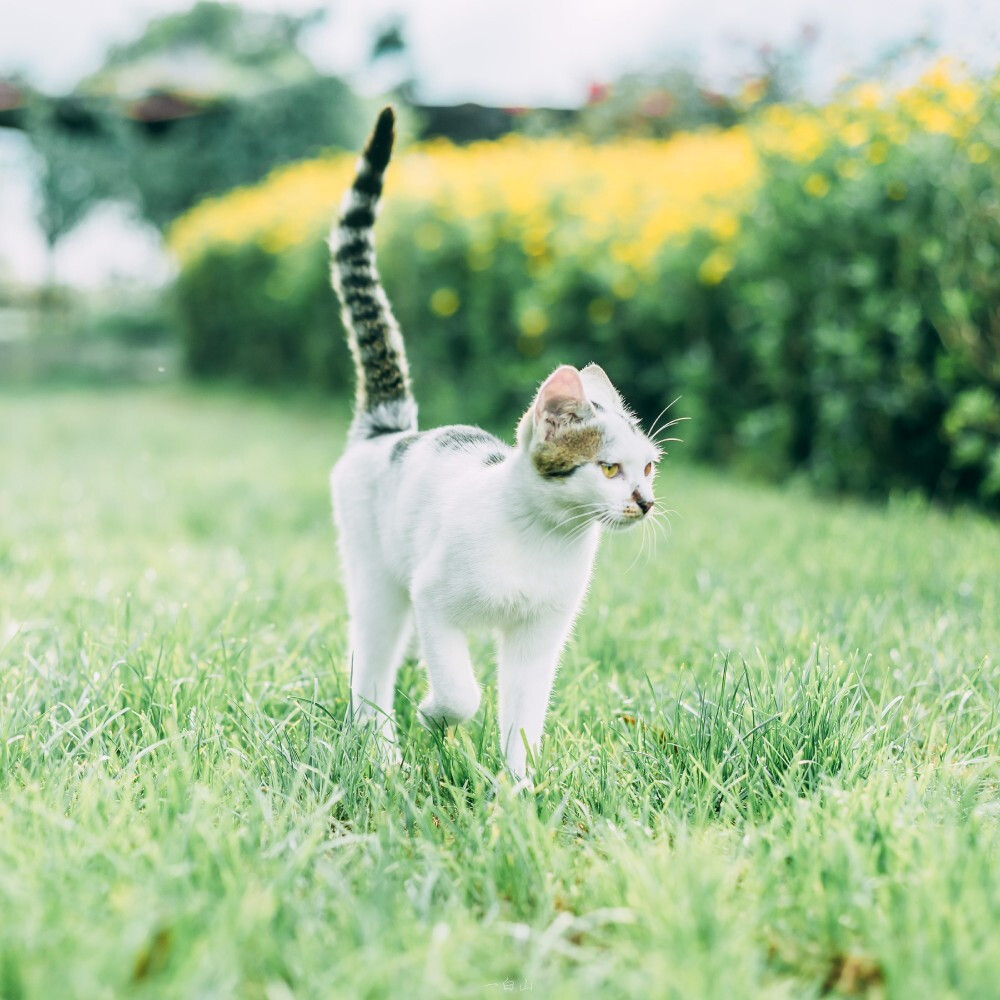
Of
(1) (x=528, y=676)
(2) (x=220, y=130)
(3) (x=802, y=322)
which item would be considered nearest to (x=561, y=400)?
(1) (x=528, y=676)

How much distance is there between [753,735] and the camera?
216 cm

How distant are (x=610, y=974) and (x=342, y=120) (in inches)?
917

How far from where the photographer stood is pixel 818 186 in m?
5.59

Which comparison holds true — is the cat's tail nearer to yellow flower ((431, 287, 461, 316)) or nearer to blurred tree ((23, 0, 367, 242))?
yellow flower ((431, 287, 461, 316))

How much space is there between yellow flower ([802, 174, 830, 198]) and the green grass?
2.57 m

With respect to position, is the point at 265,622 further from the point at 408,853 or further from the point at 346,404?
the point at 346,404

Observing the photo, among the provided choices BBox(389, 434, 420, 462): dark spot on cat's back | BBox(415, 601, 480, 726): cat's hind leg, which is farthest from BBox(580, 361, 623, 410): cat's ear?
BBox(415, 601, 480, 726): cat's hind leg

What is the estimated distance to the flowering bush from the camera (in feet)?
16.5

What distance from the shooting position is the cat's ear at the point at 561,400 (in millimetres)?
2160

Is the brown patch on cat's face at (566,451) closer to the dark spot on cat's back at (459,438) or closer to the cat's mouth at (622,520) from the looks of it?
the cat's mouth at (622,520)

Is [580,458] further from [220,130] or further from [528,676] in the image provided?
[220,130]

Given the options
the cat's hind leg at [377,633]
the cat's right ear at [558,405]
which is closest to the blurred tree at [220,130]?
the cat's hind leg at [377,633]

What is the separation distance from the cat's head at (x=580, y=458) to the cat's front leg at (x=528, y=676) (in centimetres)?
26

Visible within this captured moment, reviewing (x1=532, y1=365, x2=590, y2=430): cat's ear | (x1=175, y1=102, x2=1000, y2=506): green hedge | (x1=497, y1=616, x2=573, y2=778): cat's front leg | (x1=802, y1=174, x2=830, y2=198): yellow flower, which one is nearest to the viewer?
(x1=532, y1=365, x2=590, y2=430): cat's ear
